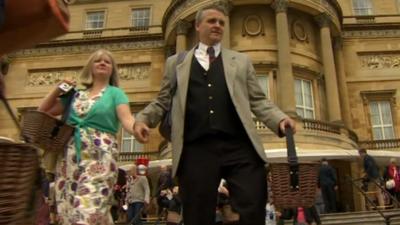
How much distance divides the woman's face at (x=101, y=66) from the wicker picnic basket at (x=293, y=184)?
1842mm

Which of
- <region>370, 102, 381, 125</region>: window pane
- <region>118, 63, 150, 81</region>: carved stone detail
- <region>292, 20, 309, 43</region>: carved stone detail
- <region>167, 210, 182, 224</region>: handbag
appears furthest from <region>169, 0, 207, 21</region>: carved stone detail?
<region>167, 210, 182, 224</region>: handbag

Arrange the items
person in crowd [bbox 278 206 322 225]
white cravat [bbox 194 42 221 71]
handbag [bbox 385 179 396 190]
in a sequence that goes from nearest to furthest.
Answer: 1. white cravat [bbox 194 42 221 71]
2. person in crowd [bbox 278 206 322 225]
3. handbag [bbox 385 179 396 190]

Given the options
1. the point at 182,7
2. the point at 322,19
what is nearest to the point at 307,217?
the point at 322,19

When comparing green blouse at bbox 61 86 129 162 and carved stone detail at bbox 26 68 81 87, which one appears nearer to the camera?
green blouse at bbox 61 86 129 162

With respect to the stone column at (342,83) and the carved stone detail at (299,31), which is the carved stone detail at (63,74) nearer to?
the carved stone detail at (299,31)

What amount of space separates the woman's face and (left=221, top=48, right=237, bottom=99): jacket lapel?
1091 millimetres

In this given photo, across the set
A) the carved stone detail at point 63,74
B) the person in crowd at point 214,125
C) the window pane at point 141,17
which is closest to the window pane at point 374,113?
the carved stone detail at point 63,74

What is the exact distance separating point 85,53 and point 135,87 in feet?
12.5

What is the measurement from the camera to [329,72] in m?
22.9

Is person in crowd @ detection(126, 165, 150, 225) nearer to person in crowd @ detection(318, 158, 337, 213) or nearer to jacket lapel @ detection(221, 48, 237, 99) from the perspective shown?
person in crowd @ detection(318, 158, 337, 213)

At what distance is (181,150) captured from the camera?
12.8ft

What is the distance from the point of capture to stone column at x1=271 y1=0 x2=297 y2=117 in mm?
20781

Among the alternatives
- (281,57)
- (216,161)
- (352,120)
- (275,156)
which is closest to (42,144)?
(216,161)

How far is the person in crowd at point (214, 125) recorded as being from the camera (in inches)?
148
